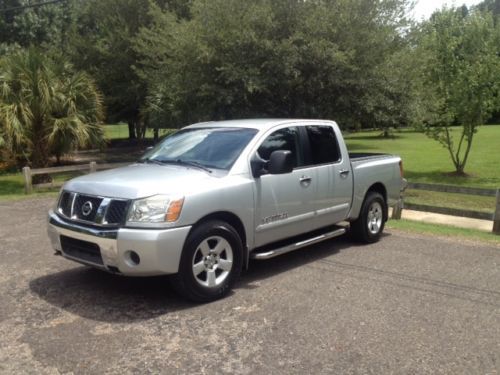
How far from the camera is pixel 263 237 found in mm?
5793

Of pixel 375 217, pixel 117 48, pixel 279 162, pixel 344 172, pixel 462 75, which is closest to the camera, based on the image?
pixel 279 162

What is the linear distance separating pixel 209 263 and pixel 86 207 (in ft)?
4.27

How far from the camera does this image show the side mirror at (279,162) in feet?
18.4

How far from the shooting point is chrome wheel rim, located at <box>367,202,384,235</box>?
765cm

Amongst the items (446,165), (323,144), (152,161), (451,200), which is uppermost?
(323,144)

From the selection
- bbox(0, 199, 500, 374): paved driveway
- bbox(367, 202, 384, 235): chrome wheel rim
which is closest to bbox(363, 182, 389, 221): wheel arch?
bbox(367, 202, 384, 235): chrome wheel rim

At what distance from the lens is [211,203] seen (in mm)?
5102

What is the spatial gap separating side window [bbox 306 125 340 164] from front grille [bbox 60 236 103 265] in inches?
113

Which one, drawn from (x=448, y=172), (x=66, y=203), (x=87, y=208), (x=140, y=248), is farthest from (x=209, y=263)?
(x=448, y=172)

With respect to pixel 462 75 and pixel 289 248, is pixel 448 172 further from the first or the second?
pixel 289 248

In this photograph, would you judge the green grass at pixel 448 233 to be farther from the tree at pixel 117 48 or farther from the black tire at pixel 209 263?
the tree at pixel 117 48

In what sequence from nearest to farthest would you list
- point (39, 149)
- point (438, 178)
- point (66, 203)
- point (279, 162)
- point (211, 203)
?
point (211, 203), point (66, 203), point (279, 162), point (39, 149), point (438, 178)

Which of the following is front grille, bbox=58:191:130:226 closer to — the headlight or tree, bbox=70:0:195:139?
the headlight

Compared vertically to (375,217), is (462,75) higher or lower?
higher
